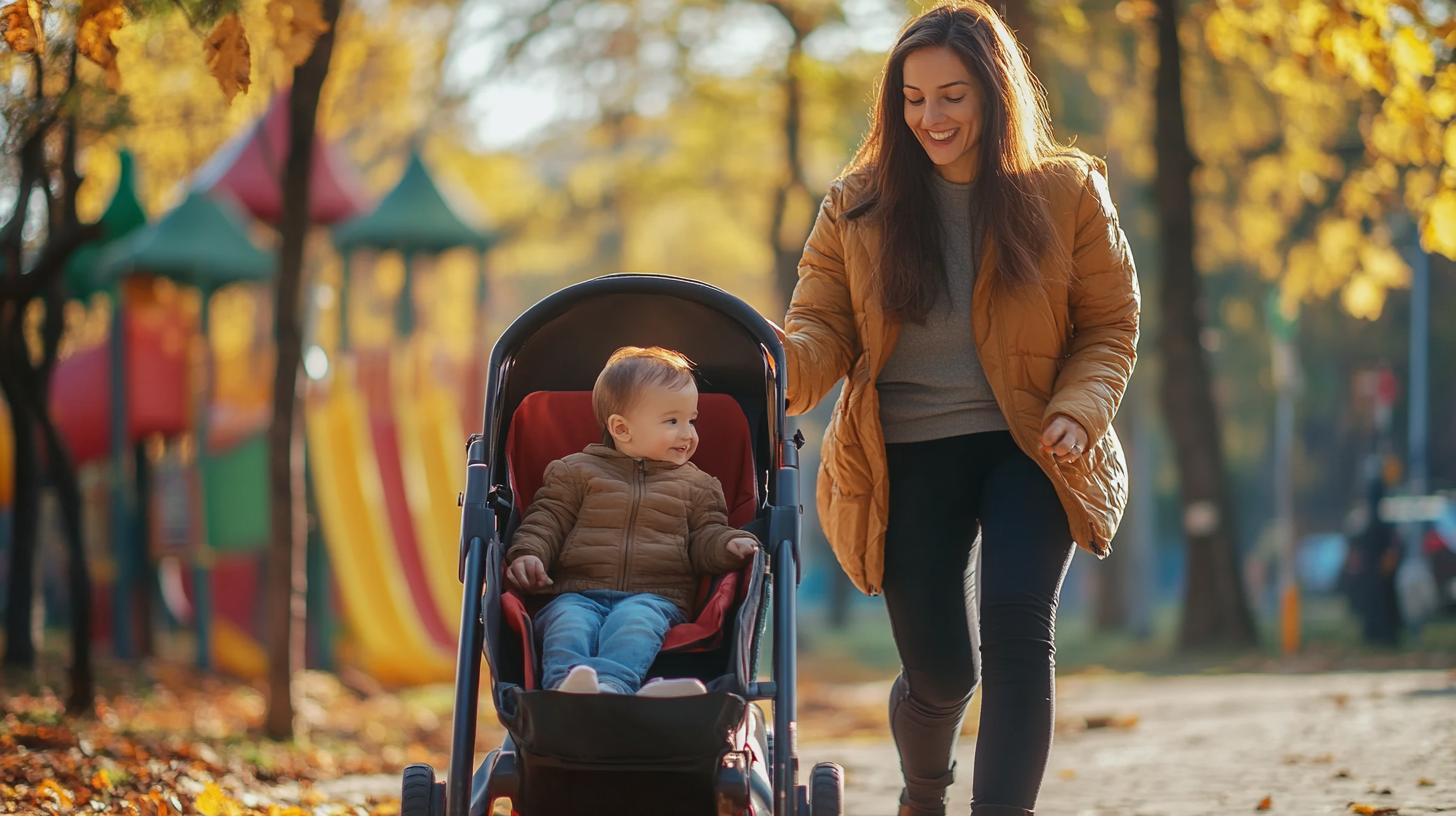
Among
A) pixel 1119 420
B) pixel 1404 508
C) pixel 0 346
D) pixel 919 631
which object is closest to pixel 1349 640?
pixel 1404 508

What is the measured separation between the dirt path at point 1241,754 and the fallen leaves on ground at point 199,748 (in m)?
2.19

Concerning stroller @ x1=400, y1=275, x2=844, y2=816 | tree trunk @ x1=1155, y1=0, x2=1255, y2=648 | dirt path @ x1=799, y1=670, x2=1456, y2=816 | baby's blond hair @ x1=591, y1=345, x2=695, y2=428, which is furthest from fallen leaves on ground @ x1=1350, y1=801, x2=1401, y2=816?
tree trunk @ x1=1155, y1=0, x2=1255, y2=648

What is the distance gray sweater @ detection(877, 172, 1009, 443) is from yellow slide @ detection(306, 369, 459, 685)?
11863mm

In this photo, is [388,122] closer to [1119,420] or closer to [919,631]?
[1119,420]

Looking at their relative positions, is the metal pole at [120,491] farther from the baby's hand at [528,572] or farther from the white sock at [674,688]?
the white sock at [674,688]

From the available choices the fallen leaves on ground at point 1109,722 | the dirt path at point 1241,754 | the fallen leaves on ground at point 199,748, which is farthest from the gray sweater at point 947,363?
the fallen leaves on ground at point 1109,722

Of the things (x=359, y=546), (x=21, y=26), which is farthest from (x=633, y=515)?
(x=359, y=546)

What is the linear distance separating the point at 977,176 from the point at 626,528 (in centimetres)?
124

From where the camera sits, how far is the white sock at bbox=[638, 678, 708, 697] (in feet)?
13.0

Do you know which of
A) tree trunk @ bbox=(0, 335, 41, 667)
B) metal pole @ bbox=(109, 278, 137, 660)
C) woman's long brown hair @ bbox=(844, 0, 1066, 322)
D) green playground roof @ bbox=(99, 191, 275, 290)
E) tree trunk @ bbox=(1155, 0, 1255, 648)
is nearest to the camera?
woman's long brown hair @ bbox=(844, 0, 1066, 322)

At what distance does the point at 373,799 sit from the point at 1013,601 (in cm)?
346

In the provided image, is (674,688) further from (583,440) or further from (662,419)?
(583,440)

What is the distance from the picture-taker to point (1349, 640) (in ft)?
59.1

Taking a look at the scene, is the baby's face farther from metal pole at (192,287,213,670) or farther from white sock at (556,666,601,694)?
metal pole at (192,287,213,670)
